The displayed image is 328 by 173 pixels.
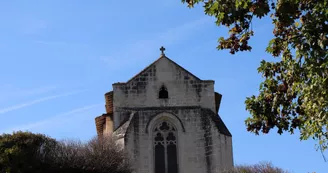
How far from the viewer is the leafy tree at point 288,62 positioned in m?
14.0

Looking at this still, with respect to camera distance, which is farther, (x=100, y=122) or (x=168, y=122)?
(x=100, y=122)

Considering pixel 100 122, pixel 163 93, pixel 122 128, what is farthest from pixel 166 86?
pixel 100 122

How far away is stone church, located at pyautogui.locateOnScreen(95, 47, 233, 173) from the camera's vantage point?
28641mm

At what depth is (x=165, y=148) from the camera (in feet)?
95.9

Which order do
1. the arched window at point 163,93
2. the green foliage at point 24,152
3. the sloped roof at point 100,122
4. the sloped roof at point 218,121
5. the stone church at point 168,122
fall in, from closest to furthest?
the green foliage at point 24,152, the stone church at point 168,122, the sloped roof at point 218,121, the arched window at point 163,93, the sloped roof at point 100,122

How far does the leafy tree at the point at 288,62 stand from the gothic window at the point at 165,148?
46.1ft

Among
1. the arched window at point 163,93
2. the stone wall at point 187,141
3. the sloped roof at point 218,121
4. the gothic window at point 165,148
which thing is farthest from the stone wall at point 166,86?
the gothic window at point 165,148

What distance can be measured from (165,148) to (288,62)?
15124mm

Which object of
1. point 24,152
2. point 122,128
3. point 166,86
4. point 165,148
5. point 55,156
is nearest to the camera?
point 24,152

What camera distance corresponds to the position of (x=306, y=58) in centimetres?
1409

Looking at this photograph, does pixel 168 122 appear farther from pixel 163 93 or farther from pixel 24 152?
pixel 24 152

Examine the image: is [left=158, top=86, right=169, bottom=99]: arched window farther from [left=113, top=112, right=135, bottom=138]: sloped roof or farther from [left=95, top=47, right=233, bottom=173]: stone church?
[left=113, top=112, right=135, bottom=138]: sloped roof

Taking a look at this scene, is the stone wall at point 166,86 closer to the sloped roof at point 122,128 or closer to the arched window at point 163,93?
A: the arched window at point 163,93

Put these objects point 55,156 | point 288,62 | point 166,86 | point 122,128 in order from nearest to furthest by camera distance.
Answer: point 288,62
point 55,156
point 122,128
point 166,86
